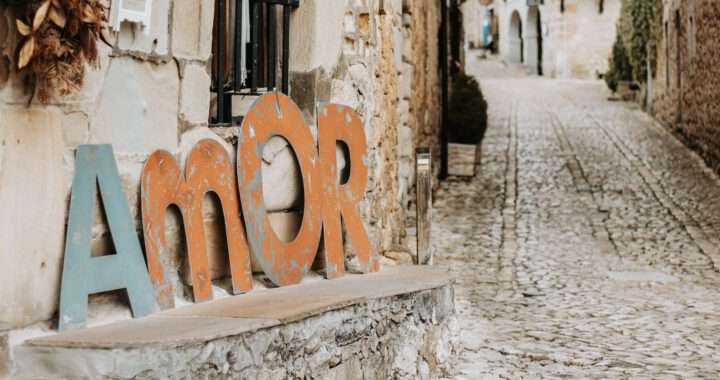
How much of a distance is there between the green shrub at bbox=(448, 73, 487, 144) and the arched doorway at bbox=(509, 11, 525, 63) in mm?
29335

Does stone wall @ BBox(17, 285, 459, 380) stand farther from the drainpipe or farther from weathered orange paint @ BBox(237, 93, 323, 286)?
the drainpipe

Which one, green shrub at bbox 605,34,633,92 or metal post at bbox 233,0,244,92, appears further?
green shrub at bbox 605,34,633,92

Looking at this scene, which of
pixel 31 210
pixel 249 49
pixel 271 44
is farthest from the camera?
pixel 249 49

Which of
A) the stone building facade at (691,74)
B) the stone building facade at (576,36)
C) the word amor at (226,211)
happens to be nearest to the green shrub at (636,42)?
the stone building facade at (691,74)

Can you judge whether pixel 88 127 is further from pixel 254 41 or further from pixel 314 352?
pixel 254 41

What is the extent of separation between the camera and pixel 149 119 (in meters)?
3.75

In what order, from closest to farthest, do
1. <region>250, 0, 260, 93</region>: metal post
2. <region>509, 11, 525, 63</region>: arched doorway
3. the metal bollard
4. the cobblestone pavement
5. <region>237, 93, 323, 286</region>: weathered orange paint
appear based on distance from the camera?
<region>237, 93, 323, 286</region>: weathered orange paint < <region>250, 0, 260, 93</region>: metal post < the cobblestone pavement < the metal bollard < <region>509, 11, 525, 63</region>: arched doorway

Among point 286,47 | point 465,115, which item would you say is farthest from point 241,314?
point 465,115

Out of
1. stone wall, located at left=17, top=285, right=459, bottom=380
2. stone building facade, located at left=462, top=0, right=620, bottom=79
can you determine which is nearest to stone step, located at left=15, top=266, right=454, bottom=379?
stone wall, located at left=17, top=285, right=459, bottom=380

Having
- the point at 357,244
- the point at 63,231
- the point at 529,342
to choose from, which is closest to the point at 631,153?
the point at 529,342

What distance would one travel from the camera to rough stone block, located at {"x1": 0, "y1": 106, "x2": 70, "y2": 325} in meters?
3.05

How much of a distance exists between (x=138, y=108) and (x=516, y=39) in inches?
1663

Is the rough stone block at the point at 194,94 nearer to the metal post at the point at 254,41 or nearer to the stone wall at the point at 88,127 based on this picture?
the stone wall at the point at 88,127

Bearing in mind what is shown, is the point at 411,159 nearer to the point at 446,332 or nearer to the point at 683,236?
the point at 683,236
